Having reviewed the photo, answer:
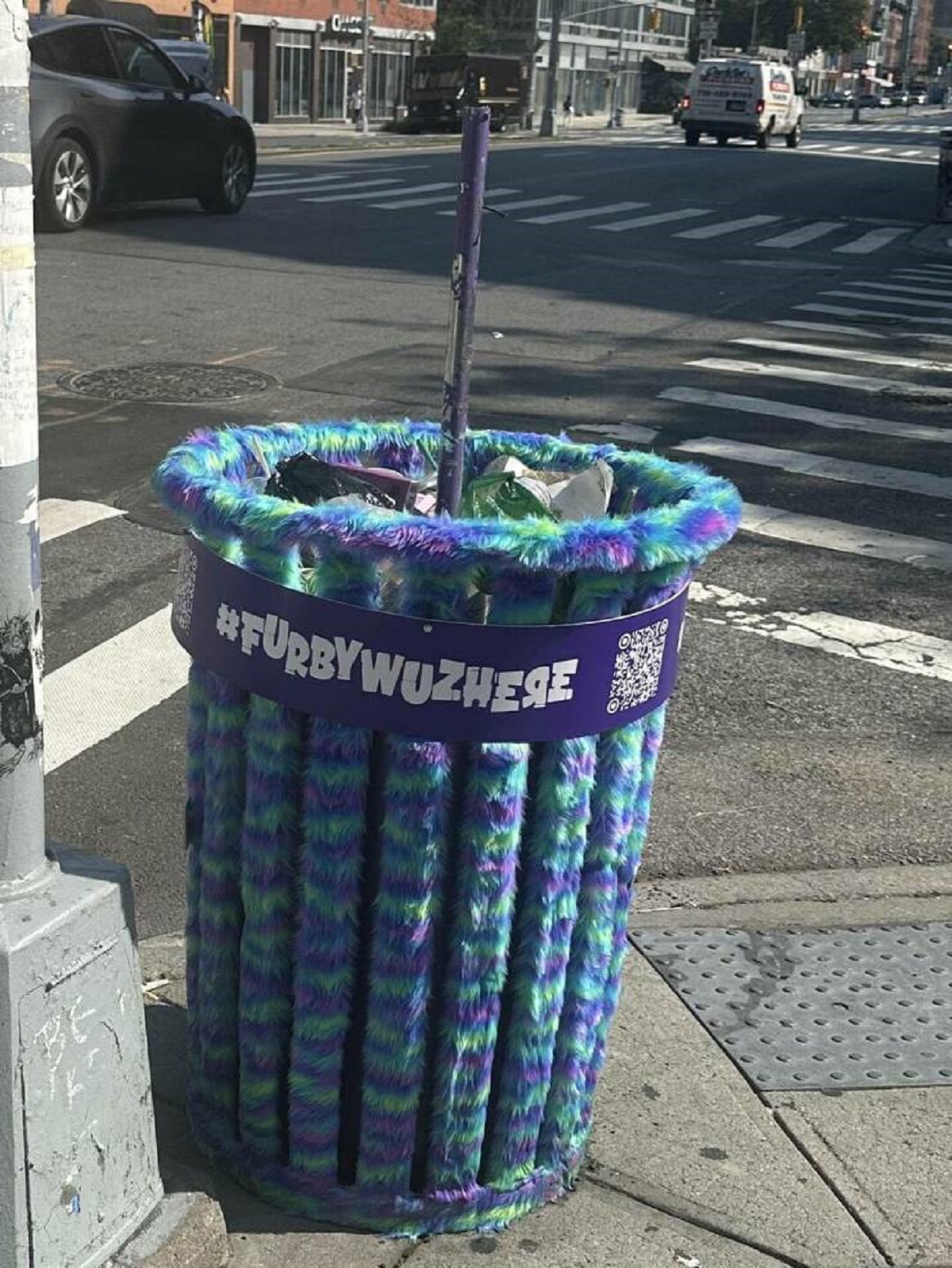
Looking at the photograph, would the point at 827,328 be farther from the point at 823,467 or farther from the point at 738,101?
the point at 738,101

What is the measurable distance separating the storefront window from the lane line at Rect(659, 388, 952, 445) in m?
49.3

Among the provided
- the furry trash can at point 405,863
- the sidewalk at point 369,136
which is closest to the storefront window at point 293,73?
the sidewalk at point 369,136

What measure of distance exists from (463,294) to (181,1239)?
4.91ft

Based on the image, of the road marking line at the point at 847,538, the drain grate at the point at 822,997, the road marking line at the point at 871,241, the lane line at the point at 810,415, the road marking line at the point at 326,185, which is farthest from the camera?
the road marking line at the point at 326,185

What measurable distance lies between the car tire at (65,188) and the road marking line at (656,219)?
6.72 m

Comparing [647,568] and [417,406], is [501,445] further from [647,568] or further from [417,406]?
[417,406]

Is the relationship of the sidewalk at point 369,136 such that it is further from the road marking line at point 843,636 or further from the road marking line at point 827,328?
the road marking line at point 843,636

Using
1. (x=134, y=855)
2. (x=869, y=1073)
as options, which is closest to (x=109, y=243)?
(x=134, y=855)

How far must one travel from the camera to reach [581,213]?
70.2 feet

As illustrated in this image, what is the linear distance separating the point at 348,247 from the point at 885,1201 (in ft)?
47.0

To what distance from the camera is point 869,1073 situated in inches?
122

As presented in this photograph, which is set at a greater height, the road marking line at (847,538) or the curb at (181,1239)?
the curb at (181,1239)

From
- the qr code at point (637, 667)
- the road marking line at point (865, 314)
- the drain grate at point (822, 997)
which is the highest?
the qr code at point (637, 667)

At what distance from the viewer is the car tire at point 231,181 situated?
17.5 metres
